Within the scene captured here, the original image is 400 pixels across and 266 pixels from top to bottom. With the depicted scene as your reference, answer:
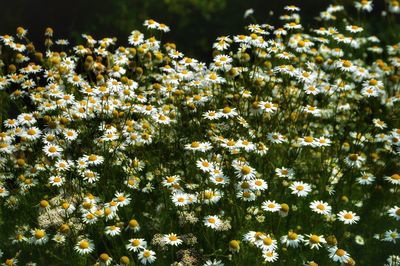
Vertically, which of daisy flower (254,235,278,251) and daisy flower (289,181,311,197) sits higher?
daisy flower (289,181,311,197)

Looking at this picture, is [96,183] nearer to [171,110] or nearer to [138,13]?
[171,110]

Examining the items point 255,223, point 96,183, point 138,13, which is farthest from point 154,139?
point 138,13

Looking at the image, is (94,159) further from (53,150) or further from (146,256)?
(146,256)

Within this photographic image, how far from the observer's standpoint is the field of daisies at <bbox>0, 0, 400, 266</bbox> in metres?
4.43

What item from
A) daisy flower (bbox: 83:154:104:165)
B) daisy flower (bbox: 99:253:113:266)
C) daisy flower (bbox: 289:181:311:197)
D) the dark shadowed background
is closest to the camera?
daisy flower (bbox: 99:253:113:266)

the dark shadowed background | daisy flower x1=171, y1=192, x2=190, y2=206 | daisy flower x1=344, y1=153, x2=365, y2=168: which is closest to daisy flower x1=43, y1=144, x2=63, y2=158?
daisy flower x1=171, y1=192, x2=190, y2=206

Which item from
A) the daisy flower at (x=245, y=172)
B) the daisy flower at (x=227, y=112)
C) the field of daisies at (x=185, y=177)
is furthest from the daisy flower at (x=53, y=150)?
the daisy flower at (x=245, y=172)

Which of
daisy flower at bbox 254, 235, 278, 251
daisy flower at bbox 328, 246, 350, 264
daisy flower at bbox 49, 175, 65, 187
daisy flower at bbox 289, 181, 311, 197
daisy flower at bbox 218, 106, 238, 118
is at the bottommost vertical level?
daisy flower at bbox 328, 246, 350, 264

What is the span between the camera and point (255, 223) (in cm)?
470

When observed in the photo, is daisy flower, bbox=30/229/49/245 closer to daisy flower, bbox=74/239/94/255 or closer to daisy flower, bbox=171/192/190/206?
daisy flower, bbox=74/239/94/255

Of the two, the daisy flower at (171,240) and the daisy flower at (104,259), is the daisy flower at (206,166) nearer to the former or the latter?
the daisy flower at (171,240)

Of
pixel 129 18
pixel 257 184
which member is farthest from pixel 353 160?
pixel 129 18

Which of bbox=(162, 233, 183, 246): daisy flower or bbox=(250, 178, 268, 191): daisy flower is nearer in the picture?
bbox=(162, 233, 183, 246): daisy flower

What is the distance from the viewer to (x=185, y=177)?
5059 mm
